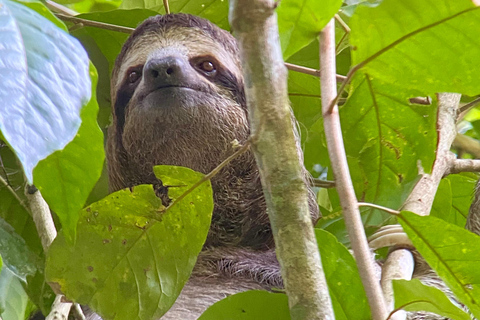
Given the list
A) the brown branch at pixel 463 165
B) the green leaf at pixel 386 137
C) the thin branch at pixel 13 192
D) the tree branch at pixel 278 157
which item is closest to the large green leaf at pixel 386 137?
the green leaf at pixel 386 137

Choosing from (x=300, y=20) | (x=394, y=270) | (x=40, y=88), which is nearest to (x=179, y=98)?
(x=300, y=20)

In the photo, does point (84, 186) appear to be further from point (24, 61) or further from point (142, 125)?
point (142, 125)

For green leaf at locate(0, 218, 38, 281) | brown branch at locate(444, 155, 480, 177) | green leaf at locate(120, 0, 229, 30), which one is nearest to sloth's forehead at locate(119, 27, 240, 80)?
green leaf at locate(120, 0, 229, 30)

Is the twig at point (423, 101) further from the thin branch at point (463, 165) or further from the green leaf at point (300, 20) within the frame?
the green leaf at point (300, 20)

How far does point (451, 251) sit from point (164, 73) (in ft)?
4.42

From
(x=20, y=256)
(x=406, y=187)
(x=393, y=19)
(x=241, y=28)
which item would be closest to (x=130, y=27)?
(x=20, y=256)

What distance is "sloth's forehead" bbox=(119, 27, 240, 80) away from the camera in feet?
8.91

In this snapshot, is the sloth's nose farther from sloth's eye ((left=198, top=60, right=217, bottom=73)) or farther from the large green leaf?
the large green leaf

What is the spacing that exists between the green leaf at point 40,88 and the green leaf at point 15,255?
1.10 meters

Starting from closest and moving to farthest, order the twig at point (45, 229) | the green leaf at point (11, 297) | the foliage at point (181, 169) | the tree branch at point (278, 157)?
the foliage at point (181, 169), the tree branch at point (278, 157), the green leaf at point (11, 297), the twig at point (45, 229)

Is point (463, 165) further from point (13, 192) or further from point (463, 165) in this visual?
point (13, 192)

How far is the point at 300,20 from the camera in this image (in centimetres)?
156

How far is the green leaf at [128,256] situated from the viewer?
1632 mm

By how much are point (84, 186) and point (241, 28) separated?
0.46 m
